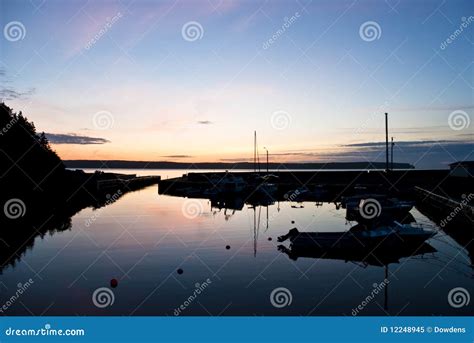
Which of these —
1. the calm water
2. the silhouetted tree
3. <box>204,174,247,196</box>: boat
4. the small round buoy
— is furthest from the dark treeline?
<box>204,174,247,196</box>: boat

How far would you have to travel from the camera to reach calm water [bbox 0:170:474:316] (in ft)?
53.6

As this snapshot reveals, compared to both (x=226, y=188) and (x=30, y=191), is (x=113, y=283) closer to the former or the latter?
(x=30, y=191)

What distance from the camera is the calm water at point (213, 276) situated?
16.3m

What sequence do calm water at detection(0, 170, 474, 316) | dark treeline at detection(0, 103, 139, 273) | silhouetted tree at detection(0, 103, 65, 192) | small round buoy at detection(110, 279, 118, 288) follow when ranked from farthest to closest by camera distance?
silhouetted tree at detection(0, 103, 65, 192) → dark treeline at detection(0, 103, 139, 273) → small round buoy at detection(110, 279, 118, 288) → calm water at detection(0, 170, 474, 316)

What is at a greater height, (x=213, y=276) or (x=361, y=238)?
(x=361, y=238)

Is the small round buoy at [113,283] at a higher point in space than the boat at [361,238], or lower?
lower

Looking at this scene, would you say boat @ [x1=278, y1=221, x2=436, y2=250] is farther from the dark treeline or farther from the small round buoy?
the dark treeline

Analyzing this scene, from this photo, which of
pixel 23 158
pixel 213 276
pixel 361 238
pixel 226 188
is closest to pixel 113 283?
pixel 213 276

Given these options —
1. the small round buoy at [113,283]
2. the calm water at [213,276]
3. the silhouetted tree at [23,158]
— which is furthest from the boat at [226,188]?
the small round buoy at [113,283]

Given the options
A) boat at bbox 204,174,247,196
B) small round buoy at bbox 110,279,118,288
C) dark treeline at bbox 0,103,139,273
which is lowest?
dark treeline at bbox 0,103,139,273

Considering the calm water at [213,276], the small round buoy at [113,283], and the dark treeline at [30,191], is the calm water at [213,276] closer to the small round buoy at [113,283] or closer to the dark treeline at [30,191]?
the small round buoy at [113,283]

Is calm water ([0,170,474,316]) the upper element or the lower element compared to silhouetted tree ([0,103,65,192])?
upper

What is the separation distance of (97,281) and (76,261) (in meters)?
5.10

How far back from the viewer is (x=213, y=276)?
20.6m
